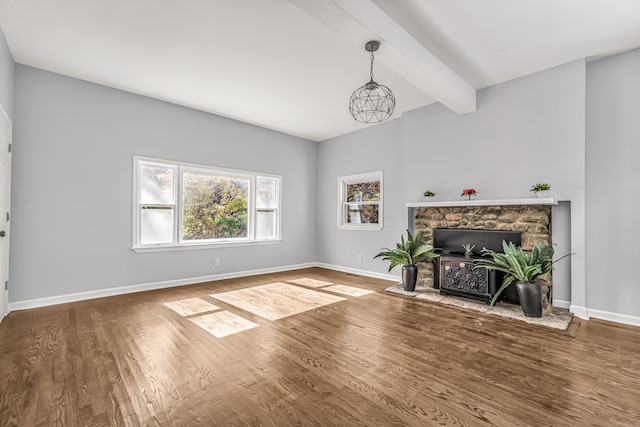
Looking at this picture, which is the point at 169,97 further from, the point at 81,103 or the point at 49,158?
the point at 49,158

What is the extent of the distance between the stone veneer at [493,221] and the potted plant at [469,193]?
173 mm

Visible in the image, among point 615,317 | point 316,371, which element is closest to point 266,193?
point 316,371

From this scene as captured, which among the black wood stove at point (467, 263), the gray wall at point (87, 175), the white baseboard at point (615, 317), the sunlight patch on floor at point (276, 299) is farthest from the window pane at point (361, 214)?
the white baseboard at point (615, 317)

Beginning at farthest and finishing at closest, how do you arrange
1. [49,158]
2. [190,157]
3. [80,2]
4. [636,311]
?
[190,157], [49,158], [636,311], [80,2]

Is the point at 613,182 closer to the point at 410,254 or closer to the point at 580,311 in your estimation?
the point at 580,311

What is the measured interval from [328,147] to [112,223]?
431 centimetres

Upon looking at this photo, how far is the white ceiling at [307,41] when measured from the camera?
2535mm

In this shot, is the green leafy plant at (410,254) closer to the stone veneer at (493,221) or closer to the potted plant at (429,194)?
the stone veneer at (493,221)

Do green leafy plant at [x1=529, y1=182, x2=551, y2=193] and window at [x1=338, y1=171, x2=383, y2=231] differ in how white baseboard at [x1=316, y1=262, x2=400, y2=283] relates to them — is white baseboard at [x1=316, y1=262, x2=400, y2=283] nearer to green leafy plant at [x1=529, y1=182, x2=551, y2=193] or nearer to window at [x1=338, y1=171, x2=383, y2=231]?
window at [x1=338, y1=171, x2=383, y2=231]

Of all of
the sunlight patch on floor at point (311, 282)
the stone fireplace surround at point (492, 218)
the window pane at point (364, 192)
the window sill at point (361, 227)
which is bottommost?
the sunlight patch on floor at point (311, 282)

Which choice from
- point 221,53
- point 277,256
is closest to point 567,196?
point 221,53

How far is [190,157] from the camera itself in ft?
16.1

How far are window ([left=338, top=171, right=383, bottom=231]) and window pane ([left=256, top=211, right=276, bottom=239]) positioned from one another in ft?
4.61

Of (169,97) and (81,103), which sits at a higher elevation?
(169,97)
